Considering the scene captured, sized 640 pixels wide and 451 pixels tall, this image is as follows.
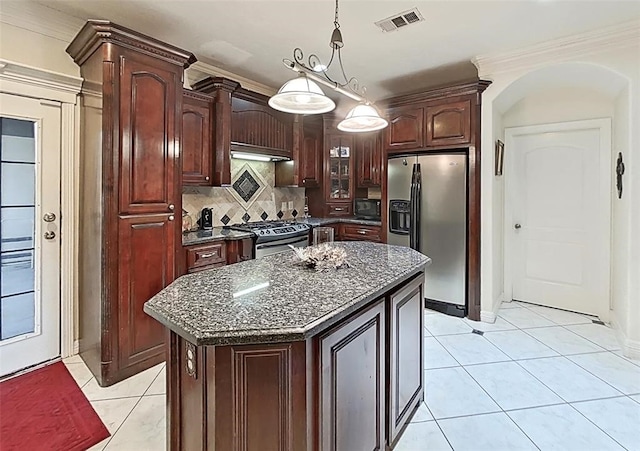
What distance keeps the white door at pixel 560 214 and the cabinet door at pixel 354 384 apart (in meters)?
3.33

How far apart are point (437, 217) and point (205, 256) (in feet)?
8.22

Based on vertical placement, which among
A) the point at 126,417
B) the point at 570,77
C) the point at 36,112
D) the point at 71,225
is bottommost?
the point at 126,417

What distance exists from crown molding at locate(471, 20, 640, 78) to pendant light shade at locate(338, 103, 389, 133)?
1801 mm

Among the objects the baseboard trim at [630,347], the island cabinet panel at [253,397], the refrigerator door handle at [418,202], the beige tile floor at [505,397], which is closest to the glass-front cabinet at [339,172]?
the refrigerator door handle at [418,202]

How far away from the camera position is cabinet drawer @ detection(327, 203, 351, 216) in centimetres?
496

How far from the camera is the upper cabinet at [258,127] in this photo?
12.0 feet

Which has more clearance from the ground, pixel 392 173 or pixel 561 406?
pixel 392 173

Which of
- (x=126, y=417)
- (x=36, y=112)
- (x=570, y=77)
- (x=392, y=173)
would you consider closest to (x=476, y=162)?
(x=392, y=173)

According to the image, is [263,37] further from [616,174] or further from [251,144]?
[616,174]

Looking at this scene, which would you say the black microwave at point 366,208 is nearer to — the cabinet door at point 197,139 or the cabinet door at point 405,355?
the cabinet door at point 197,139

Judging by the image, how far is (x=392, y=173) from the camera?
4039mm

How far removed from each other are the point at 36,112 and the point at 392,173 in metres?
3.41

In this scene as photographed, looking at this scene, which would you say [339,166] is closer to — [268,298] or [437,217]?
[437,217]

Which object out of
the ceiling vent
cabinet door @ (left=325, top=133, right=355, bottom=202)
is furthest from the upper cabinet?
the ceiling vent
